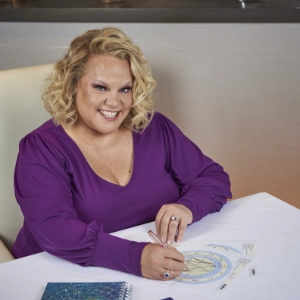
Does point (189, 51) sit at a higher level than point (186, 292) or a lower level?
higher

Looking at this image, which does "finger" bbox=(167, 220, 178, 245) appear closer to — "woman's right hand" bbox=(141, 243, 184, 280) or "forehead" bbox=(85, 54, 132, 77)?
"woman's right hand" bbox=(141, 243, 184, 280)

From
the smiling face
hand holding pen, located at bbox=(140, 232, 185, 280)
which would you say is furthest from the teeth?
hand holding pen, located at bbox=(140, 232, 185, 280)

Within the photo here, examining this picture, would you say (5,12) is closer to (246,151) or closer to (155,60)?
(155,60)

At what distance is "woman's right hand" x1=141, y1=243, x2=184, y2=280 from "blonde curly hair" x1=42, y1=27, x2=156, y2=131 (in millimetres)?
550

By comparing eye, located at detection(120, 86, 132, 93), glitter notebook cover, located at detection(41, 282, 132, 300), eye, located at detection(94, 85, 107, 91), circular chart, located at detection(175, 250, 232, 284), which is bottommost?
glitter notebook cover, located at detection(41, 282, 132, 300)

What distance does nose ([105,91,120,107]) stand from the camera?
1.93 m

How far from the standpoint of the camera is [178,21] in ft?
8.93

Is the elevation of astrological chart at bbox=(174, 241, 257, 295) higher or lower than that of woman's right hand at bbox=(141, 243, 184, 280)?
lower

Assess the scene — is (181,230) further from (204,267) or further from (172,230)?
(204,267)

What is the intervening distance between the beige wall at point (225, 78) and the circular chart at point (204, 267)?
1.31m

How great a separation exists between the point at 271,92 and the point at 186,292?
5.05 feet

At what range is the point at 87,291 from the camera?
146 centimetres

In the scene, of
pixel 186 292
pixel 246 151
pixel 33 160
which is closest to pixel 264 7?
pixel 246 151

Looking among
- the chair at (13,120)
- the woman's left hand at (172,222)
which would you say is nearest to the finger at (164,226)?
the woman's left hand at (172,222)
